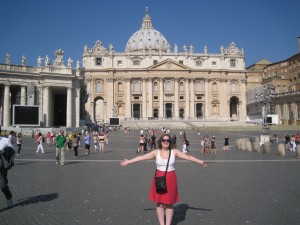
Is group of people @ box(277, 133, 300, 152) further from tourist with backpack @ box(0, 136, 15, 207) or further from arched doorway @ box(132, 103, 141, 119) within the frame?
arched doorway @ box(132, 103, 141, 119)

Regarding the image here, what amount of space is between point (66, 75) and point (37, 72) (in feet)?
10.4

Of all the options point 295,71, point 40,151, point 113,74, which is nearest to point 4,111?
point 40,151

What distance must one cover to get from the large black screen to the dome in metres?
67.7

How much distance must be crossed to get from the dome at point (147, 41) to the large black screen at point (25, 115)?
6765 centimetres

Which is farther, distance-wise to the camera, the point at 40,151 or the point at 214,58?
the point at 214,58

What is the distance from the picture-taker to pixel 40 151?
19.6 m

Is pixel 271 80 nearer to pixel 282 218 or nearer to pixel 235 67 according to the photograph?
pixel 235 67

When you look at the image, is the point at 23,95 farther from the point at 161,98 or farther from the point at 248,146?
the point at 161,98

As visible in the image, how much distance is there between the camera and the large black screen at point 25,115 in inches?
1212

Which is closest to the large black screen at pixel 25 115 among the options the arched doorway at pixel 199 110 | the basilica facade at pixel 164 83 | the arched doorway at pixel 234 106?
the basilica facade at pixel 164 83

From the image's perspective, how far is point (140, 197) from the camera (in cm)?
770

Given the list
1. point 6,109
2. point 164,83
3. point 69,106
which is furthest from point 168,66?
point 6,109

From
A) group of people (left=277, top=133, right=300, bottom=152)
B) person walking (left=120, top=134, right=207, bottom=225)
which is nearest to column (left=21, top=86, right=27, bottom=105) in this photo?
group of people (left=277, top=133, right=300, bottom=152)

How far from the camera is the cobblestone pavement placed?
5.99 m
